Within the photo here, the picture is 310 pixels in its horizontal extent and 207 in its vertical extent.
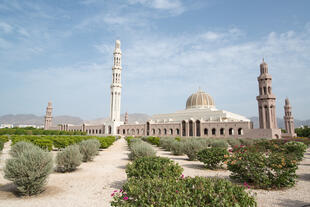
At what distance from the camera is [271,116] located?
34469mm

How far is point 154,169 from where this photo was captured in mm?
5770

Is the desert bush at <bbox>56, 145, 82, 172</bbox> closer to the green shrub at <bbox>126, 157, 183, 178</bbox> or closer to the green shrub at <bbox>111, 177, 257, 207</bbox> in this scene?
the green shrub at <bbox>126, 157, 183, 178</bbox>

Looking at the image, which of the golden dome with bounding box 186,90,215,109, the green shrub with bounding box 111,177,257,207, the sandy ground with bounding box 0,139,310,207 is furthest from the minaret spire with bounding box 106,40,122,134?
the green shrub with bounding box 111,177,257,207

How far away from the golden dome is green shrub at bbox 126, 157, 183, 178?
4576 cm

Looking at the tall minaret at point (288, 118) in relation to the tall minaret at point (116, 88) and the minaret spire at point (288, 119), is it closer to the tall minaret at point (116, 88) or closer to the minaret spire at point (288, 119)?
the minaret spire at point (288, 119)

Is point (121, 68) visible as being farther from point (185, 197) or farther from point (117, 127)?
point (185, 197)

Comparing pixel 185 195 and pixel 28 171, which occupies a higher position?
pixel 185 195

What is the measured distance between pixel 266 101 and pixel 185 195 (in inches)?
1487

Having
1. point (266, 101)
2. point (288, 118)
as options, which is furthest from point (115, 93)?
point (288, 118)

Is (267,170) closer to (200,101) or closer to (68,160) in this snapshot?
(68,160)

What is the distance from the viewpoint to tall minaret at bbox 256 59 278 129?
113 feet

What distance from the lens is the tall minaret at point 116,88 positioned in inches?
2200

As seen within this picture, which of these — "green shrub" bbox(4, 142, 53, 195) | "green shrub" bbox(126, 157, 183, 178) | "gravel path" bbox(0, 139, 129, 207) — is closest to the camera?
"gravel path" bbox(0, 139, 129, 207)

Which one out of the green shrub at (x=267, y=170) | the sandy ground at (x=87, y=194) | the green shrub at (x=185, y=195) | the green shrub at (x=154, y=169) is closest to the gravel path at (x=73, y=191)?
the sandy ground at (x=87, y=194)
